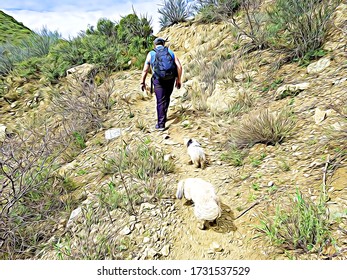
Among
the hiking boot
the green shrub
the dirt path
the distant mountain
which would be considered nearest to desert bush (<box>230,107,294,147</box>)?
the dirt path

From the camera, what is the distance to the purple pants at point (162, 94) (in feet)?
13.3

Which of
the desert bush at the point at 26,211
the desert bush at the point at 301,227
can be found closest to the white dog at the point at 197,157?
the desert bush at the point at 301,227

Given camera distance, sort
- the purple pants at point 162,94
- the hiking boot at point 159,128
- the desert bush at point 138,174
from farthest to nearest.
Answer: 1. the hiking boot at point 159,128
2. the purple pants at point 162,94
3. the desert bush at point 138,174

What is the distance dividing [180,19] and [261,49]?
4.91 m

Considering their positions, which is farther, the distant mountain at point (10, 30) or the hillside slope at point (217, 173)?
the distant mountain at point (10, 30)

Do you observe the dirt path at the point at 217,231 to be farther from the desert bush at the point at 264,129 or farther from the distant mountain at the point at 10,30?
the distant mountain at the point at 10,30

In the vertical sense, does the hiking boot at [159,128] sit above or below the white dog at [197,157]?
above

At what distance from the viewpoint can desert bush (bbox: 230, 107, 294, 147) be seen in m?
2.89

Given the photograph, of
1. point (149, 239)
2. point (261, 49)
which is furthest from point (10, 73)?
point (149, 239)

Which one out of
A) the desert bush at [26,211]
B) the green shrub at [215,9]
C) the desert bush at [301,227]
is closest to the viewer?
the desert bush at [301,227]

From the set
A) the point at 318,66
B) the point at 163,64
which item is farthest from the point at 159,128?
the point at 318,66

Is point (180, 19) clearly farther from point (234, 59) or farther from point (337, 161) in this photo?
point (337, 161)

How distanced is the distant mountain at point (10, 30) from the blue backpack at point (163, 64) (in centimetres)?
903

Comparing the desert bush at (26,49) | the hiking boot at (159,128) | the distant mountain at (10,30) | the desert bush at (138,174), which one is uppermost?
the distant mountain at (10,30)
